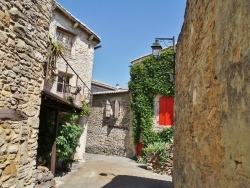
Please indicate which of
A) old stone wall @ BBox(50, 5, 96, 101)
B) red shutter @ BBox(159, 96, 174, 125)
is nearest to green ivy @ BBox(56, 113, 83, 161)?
old stone wall @ BBox(50, 5, 96, 101)

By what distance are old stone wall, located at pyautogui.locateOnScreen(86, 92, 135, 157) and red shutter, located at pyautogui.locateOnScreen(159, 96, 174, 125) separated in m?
2.33

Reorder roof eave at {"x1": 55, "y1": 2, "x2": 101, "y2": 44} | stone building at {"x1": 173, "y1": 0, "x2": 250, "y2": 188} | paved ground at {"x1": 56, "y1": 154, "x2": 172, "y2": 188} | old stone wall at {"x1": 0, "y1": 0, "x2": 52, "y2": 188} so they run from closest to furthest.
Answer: stone building at {"x1": 173, "y1": 0, "x2": 250, "y2": 188} → old stone wall at {"x1": 0, "y1": 0, "x2": 52, "y2": 188} → paved ground at {"x1": 56, "y1": 154, "x2": 172, "y2": 188} → roof eave at {"x1": 55, "y1": 2, "x2": 101, "y2": 44}

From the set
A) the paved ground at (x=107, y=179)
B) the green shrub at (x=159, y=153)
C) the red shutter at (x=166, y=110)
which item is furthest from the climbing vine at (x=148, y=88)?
the paved ground at (x=107, y=179)

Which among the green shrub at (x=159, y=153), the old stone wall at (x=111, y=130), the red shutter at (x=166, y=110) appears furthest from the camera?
the old stone wall at (x=111, y=130)

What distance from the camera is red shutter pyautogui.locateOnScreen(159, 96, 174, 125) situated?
45.5ft

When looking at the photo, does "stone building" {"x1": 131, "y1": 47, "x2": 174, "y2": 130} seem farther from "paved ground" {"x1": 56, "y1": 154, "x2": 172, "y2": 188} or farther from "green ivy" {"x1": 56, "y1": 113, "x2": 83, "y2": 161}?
"green ivy" {"x1": 56, "y1": 113, "x2": 83, "y2": 161}

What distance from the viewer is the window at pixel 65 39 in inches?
468

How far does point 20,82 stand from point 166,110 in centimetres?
1092

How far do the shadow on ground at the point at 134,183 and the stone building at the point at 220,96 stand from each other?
5277 millimetres

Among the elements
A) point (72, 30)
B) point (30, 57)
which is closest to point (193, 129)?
point (30, 57)

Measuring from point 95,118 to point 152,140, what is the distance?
553 cm

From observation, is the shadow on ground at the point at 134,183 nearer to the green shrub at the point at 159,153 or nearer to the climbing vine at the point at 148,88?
the green shrub at the point at 159,153

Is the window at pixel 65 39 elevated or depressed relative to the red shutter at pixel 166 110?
elevated

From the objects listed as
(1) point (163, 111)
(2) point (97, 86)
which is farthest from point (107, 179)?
(2) point (97, 86)
